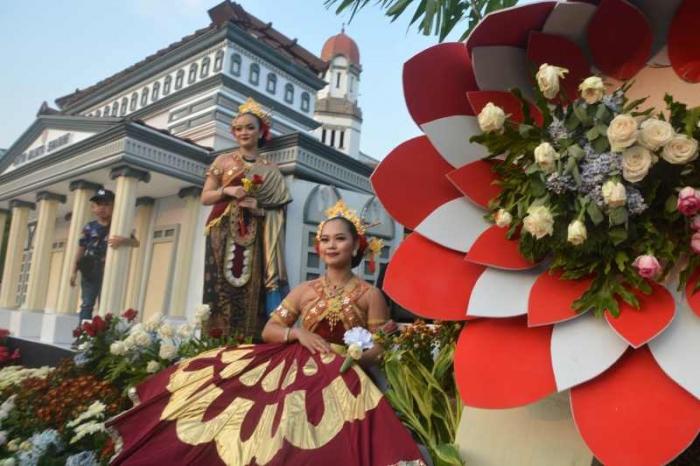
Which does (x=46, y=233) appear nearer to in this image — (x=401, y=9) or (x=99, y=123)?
(x=99, y=123)

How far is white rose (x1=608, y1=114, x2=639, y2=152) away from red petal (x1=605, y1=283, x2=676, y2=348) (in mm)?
362

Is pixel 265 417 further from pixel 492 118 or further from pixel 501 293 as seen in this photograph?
pixel 492 118

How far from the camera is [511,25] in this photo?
1467mm

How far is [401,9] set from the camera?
303cm

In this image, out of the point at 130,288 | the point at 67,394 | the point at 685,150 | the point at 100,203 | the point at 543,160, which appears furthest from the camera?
the point at 130,288

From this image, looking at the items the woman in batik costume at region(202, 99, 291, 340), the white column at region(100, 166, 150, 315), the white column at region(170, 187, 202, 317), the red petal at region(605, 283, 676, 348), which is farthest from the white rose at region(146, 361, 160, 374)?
the white column at region(170, 187, 202, 317)

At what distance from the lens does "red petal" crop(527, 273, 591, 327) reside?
4.52 feet

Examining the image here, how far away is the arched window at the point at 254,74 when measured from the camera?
11523mm

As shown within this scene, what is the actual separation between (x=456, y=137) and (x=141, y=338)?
8.82ft

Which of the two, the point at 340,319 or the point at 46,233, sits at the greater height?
the point at 46,233

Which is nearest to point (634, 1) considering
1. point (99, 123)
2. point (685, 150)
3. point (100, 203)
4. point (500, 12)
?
point (500, 12)

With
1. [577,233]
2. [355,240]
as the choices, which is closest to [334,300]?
[355,240]

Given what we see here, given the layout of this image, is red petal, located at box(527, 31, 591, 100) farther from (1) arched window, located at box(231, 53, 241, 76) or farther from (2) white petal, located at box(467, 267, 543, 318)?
(1) arched window, located at box(231, 53, 241, 76)

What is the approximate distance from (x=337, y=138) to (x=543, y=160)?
89.1 ft
